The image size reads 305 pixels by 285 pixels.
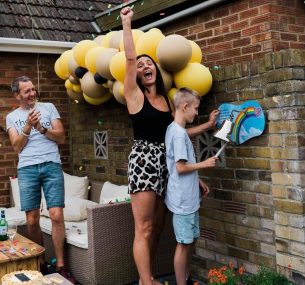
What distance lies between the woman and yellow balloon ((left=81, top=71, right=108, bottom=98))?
1.17 metres

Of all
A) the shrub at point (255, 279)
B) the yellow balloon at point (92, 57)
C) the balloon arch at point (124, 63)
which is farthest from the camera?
the yellow balloon at point (92, 57)

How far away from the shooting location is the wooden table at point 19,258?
3.58m

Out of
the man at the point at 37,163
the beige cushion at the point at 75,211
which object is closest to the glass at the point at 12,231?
the man at the point at 37,163

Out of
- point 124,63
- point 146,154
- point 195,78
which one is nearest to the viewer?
point 146,154

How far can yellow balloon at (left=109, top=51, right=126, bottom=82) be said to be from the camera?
12.6ft

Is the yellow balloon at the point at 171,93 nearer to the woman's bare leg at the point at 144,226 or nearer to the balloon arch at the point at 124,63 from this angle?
the balloon arch at the point at 124,63

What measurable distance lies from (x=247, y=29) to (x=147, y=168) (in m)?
1.52

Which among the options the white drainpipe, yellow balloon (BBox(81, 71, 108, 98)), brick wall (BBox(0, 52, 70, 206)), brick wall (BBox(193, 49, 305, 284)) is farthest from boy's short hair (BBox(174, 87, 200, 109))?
brick wall (BBox(0, 52, 70, 206))

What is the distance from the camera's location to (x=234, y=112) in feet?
12.2

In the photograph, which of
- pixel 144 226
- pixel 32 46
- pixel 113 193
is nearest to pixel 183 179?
pixel 144 226

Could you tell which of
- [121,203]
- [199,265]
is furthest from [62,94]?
[199,265]

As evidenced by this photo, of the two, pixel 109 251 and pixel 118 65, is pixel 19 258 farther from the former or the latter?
pixel 118 65

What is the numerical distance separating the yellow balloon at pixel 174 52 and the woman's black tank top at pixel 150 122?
404 millimetres

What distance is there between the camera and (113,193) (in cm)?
492
